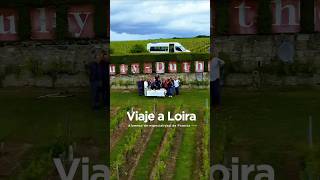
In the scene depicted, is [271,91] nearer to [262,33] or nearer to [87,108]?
[262,33]

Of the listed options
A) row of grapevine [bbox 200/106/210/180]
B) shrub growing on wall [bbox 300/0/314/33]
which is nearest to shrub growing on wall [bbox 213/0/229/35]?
shrub growing on wall [bbox 300/0/314/33]

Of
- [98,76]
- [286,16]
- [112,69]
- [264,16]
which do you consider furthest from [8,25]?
[286,16]

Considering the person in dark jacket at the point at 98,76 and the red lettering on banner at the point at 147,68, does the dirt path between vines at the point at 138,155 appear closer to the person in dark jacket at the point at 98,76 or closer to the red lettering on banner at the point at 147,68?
the red lettering on banner at the point at 147,68

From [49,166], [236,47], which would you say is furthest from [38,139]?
[236,47]

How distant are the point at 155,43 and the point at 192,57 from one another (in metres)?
0.54

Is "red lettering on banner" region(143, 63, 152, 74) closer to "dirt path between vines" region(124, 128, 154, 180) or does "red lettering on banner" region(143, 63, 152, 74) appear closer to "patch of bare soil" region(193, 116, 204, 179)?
"dirt path between vines" region(124, 128, 154, 180)

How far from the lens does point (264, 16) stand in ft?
22.4

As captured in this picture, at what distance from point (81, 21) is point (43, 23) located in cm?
55

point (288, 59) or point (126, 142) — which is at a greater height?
point (288, 59)

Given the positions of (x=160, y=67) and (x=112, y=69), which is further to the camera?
(x=160, y=67)

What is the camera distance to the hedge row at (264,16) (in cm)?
676

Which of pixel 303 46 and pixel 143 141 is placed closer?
pixel 303 46

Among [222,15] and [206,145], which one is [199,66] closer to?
[222,15]

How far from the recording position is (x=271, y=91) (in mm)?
7238
